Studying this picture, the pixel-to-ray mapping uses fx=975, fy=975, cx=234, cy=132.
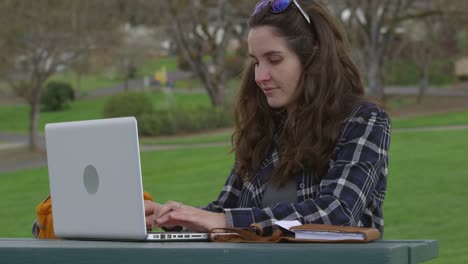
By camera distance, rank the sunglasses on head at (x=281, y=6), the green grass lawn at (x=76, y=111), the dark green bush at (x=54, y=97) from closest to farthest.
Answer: the sunglasses on head at (x=281, y=6), the green grass lawn at (x=76, y=111), the dark green bush at (x=54, y=97)

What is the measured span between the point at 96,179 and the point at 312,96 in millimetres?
912

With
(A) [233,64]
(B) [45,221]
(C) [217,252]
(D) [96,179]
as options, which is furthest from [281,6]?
(A) [233,64]

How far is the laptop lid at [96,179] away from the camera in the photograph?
3162mm

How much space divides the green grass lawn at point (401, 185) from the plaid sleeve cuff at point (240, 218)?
491 centimetres

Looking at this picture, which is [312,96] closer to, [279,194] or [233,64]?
[279,194]

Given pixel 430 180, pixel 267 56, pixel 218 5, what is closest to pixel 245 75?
pixel 267 56

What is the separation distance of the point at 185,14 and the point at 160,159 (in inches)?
687

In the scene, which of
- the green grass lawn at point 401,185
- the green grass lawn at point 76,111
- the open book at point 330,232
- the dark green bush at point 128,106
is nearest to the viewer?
the open book at point 330,232

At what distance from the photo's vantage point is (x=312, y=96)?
373cm

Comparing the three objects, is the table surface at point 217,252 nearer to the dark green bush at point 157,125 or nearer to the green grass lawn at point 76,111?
the dark green bush at point 157,125

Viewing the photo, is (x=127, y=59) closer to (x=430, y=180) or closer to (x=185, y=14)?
(x=185, y=14)

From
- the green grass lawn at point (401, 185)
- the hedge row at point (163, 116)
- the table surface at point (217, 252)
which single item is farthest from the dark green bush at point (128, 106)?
the table surface at point (217, 252)

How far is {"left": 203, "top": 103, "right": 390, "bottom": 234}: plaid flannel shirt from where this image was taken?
3404 millimetres

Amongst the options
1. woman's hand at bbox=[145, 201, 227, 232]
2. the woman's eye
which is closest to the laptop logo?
woman's hand at bbox=[145, 201, 227, 232]
